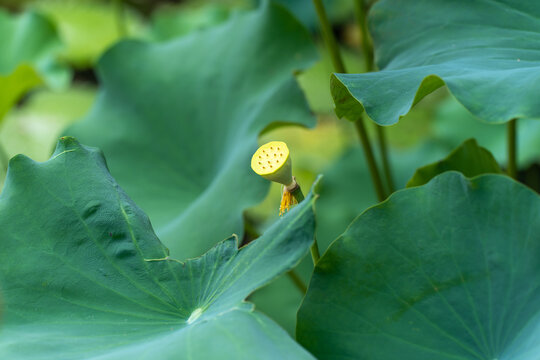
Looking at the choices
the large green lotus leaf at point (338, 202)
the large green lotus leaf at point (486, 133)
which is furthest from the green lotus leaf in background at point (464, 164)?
the large green lotus leaf at point (486, 133)

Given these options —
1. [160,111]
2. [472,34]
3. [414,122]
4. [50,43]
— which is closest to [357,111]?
[472,34]

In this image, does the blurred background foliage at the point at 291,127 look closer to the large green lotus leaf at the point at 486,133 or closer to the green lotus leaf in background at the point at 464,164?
the large green lotus leaf at the point at 486,133

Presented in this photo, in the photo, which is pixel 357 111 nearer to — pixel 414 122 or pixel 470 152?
pixel 470 152

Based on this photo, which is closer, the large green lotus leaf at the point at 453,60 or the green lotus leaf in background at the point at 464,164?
the large green lotus leaf at the point at 453,60

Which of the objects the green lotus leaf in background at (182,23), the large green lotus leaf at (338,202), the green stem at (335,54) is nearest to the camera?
the green stem at (335,54)

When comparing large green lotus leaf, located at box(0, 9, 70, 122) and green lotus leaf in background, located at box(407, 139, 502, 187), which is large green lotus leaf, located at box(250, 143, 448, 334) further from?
large green lotus leaf, located at box(0, 9, 70, 122)
